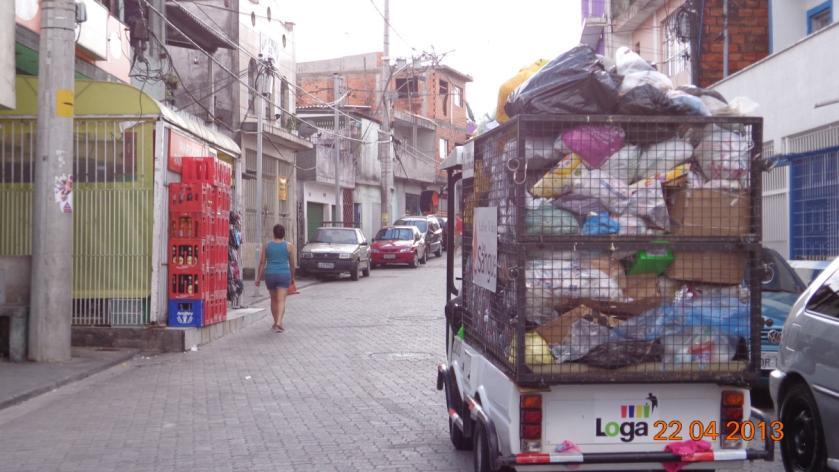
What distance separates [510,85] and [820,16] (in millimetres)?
14464

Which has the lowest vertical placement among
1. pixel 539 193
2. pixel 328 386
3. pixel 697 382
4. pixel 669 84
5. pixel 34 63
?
pixel 328 386

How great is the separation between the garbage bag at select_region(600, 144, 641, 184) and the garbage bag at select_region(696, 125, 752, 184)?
14.1 inches

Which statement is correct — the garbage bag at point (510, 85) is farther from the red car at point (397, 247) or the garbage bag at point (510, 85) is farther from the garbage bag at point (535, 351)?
the red car at point (397, 247)

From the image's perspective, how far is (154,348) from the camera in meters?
13.4

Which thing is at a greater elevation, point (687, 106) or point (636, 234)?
point (687, 106)

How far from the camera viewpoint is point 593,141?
507 cm

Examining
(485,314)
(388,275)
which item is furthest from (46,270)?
(388,275)

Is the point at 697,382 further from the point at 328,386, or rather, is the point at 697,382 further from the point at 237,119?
the point at 237,119

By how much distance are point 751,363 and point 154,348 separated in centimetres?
1014

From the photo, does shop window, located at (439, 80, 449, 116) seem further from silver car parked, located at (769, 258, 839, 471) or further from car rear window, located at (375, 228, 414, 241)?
silver car parked, located at (769, 258, 839, 471)

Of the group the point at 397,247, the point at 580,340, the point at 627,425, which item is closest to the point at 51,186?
the point at 580,340

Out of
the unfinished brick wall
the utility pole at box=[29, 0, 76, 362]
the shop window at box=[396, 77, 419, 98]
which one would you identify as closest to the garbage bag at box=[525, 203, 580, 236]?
the utility pole at box=[29, 0, 76, 362]

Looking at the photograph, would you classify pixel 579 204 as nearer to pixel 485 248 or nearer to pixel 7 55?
pixel 485 248

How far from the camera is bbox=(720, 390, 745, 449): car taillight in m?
5.07
